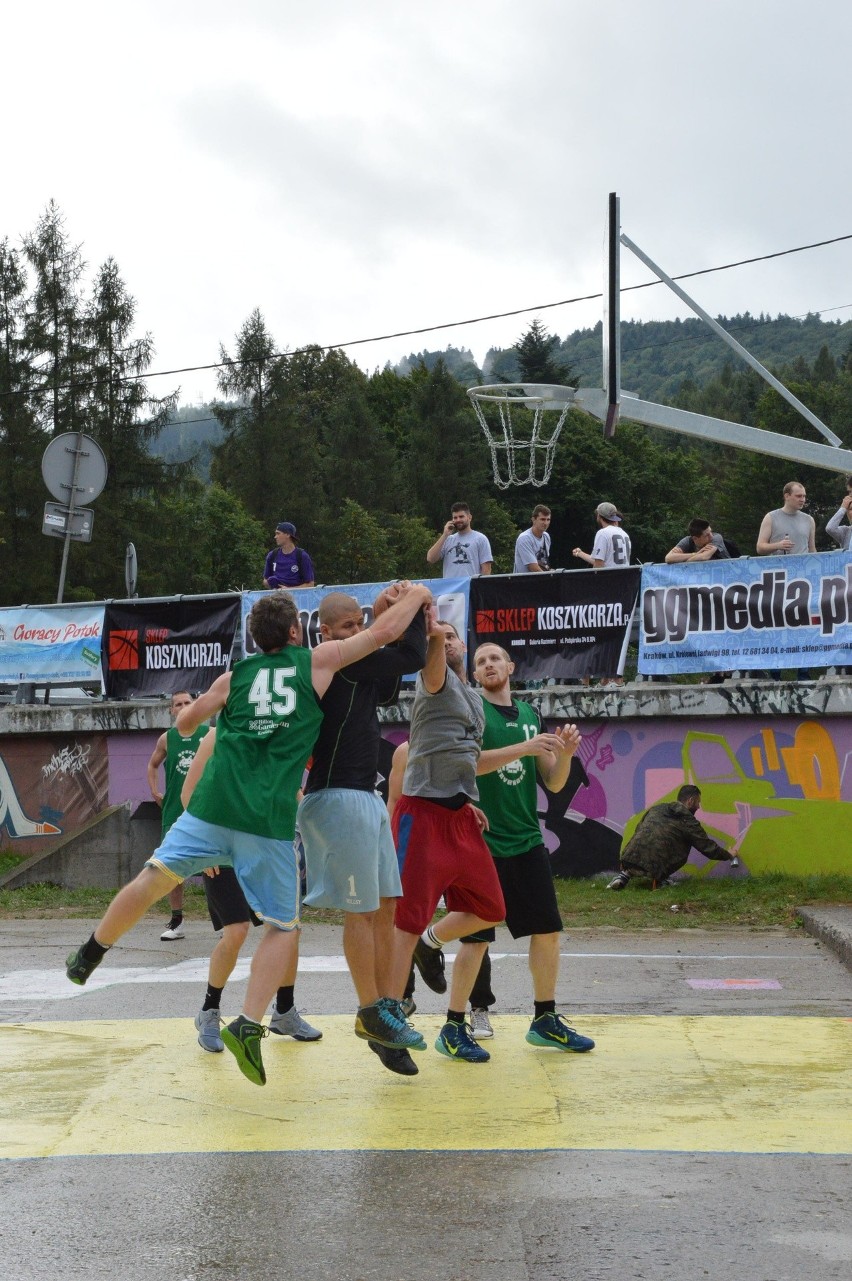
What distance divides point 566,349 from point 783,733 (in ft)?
338

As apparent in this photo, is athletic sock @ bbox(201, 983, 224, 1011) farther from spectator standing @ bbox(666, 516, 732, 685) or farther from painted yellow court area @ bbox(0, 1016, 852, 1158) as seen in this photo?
spectator standing @ bbox(666, 516, 732, 685)

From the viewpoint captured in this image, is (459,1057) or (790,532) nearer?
(459,1057)

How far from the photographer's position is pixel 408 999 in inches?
276

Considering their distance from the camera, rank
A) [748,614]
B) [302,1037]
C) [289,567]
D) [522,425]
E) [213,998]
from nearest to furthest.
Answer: [213,998]
[302,1037]
[748,614]
[289,567]
[522,425]

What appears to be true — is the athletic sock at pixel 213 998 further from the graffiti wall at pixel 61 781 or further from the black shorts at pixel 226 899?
the graffiti wall at pixel 61 781

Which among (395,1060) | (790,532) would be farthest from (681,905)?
(395,1060)

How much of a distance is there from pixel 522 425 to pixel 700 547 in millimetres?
4943

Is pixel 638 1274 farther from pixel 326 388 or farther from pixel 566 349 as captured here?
pixel 566 349

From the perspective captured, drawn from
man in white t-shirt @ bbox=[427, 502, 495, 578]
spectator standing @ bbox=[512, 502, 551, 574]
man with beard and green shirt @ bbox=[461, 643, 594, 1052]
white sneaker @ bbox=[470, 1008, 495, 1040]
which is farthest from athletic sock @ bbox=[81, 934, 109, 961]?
spectator standing @ bbox=[512, 502, 551, 574]

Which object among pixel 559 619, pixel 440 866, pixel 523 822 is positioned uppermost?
pixel 559 619

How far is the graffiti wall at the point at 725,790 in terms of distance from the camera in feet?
47.0

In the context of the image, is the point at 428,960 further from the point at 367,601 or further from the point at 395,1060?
the point at 367,601

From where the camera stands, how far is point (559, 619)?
1512 centimetres

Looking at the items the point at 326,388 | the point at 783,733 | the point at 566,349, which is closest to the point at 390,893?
the point at 783,733
